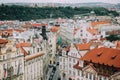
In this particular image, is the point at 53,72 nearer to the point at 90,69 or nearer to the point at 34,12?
the point at 90,69

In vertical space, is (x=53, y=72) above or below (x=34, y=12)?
above

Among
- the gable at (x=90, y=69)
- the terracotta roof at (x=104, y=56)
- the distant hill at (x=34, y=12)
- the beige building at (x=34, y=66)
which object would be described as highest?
the terracotta roof at (x=104, y=56)

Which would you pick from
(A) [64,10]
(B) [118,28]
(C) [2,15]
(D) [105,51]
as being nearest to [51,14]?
(A) [64,10]

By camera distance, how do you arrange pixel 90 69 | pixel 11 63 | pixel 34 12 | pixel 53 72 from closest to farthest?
1. pixel 11 63
2. pixel 90 69
3. pixel 53 72
4. pixel 34 12

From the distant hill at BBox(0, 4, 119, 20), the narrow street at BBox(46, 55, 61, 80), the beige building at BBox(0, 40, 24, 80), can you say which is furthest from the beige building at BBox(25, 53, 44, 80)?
the distant hill at BBox(0, 4, 119, 20)

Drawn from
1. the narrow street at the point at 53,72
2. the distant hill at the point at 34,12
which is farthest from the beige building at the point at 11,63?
the distant hill at the point at 34,12

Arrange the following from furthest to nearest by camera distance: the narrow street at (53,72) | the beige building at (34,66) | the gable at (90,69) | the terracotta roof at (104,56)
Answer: the narrow street at (53,72)
the beige building at (34,66)
the gable at (90,69)
the terracotta roof at (104,56)

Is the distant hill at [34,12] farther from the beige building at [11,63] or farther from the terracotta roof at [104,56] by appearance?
the terracotta roof at [104,56]

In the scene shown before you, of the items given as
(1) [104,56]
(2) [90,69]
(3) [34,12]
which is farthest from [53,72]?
(3) [34,12]

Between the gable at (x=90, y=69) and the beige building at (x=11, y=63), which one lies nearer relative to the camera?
the beige building at (x=11, y=63)

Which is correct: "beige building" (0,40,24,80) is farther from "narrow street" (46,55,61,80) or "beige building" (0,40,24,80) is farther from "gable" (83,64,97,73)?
"narrow street" (46,55,61,80)
